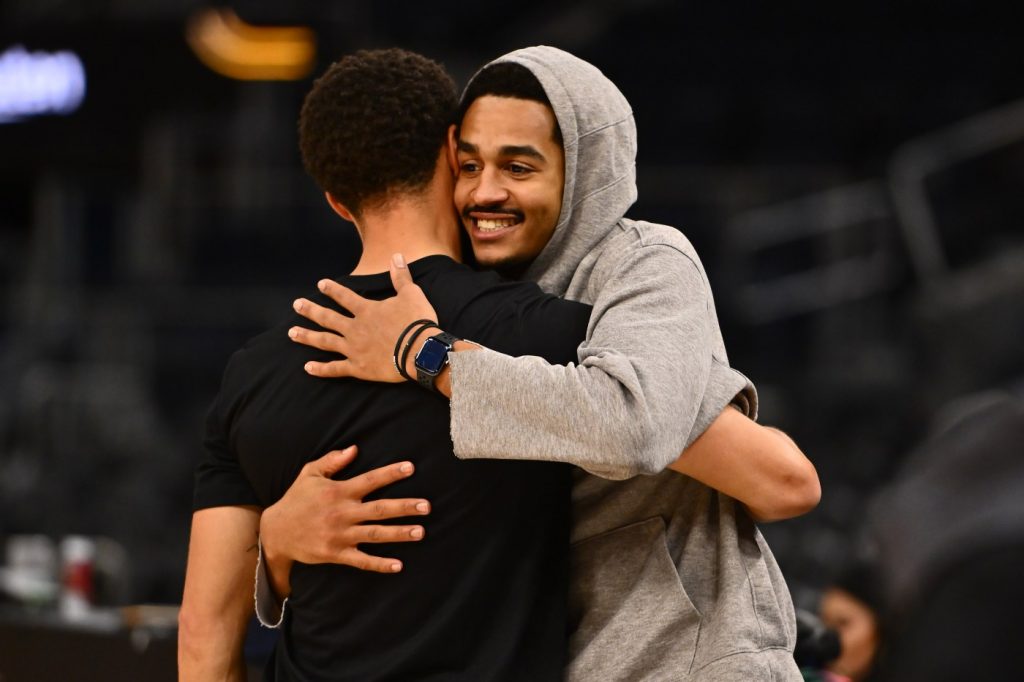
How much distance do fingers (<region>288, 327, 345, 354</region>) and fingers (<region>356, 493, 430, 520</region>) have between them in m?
0.23

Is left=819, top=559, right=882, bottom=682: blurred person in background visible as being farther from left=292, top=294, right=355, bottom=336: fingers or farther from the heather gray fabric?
left=292, top=294, right=355, bottom=336: fingers

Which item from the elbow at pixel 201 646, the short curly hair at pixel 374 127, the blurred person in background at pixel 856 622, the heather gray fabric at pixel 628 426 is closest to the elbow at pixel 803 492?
the heather gray fabric at pixel 628 426

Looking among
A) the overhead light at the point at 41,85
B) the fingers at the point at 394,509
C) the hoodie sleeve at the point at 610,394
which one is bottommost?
the fingers at the point at 394,509

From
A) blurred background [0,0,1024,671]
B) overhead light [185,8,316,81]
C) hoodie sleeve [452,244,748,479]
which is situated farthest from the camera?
overhead light [185,8,316,81]

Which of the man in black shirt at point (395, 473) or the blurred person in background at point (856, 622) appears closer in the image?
the man in black shirt at point (395, 473)

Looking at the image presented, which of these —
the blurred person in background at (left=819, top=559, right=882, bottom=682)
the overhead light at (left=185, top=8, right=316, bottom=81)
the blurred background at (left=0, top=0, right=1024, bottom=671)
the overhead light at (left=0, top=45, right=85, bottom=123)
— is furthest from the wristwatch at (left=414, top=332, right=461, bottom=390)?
the overhead light at (left=0, top=45, right=85, bottom=123)

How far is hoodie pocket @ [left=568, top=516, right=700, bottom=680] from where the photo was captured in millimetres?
2020

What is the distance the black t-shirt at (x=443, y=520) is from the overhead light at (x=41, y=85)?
6954mm

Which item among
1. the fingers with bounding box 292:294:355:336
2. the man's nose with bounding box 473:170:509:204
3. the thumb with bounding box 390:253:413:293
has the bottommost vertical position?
the fingers with bounding box 292:294:355:336

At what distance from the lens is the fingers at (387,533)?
78.8 inches

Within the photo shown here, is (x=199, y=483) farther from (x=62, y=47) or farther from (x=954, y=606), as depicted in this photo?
(x=62, y=47)

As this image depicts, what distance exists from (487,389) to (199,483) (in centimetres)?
63

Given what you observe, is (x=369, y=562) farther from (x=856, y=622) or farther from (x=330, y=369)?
(x=856, y=622)

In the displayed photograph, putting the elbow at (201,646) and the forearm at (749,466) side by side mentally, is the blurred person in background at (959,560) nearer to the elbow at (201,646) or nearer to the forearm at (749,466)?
the forearm at (749,466)
